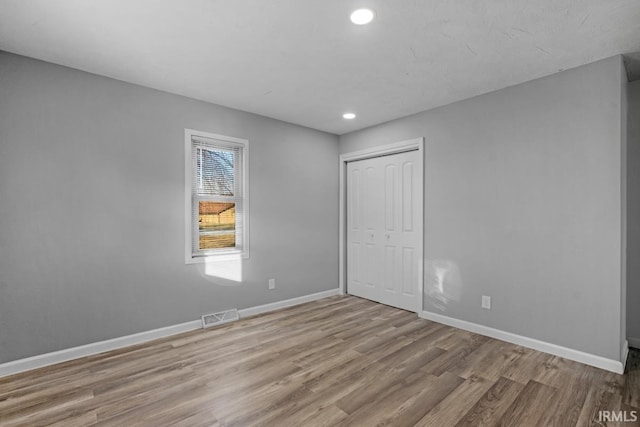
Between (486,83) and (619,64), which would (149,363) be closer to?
(486,83)

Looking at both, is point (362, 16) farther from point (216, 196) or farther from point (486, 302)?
point (486, 302)

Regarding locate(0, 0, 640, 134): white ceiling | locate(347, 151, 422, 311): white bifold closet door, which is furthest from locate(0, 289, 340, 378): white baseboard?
locate(0, 0, 640, 134): white ceiling

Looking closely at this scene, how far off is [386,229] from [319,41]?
2697 millimetres

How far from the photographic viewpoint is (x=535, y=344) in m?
2.91

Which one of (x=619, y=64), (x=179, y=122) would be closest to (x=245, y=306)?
(x=179, y=122)

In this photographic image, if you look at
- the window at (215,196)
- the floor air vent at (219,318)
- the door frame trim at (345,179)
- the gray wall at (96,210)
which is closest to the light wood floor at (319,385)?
the floor air vent at (219,318)

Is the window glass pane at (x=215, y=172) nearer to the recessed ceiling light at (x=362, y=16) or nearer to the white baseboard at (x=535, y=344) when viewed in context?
the recessed ceiling light at (x=362, y=16)

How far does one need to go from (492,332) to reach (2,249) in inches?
174

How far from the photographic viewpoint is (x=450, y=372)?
249cm

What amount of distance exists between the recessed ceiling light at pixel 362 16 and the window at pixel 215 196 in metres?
2.14

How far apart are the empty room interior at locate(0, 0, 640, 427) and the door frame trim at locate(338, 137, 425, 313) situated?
0.05 meters

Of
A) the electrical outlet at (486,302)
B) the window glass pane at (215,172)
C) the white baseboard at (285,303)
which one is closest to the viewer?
the electrical outlet at (486,302)

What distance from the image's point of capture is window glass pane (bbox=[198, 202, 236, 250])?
3.60 meters

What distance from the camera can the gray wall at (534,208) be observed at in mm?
2574
